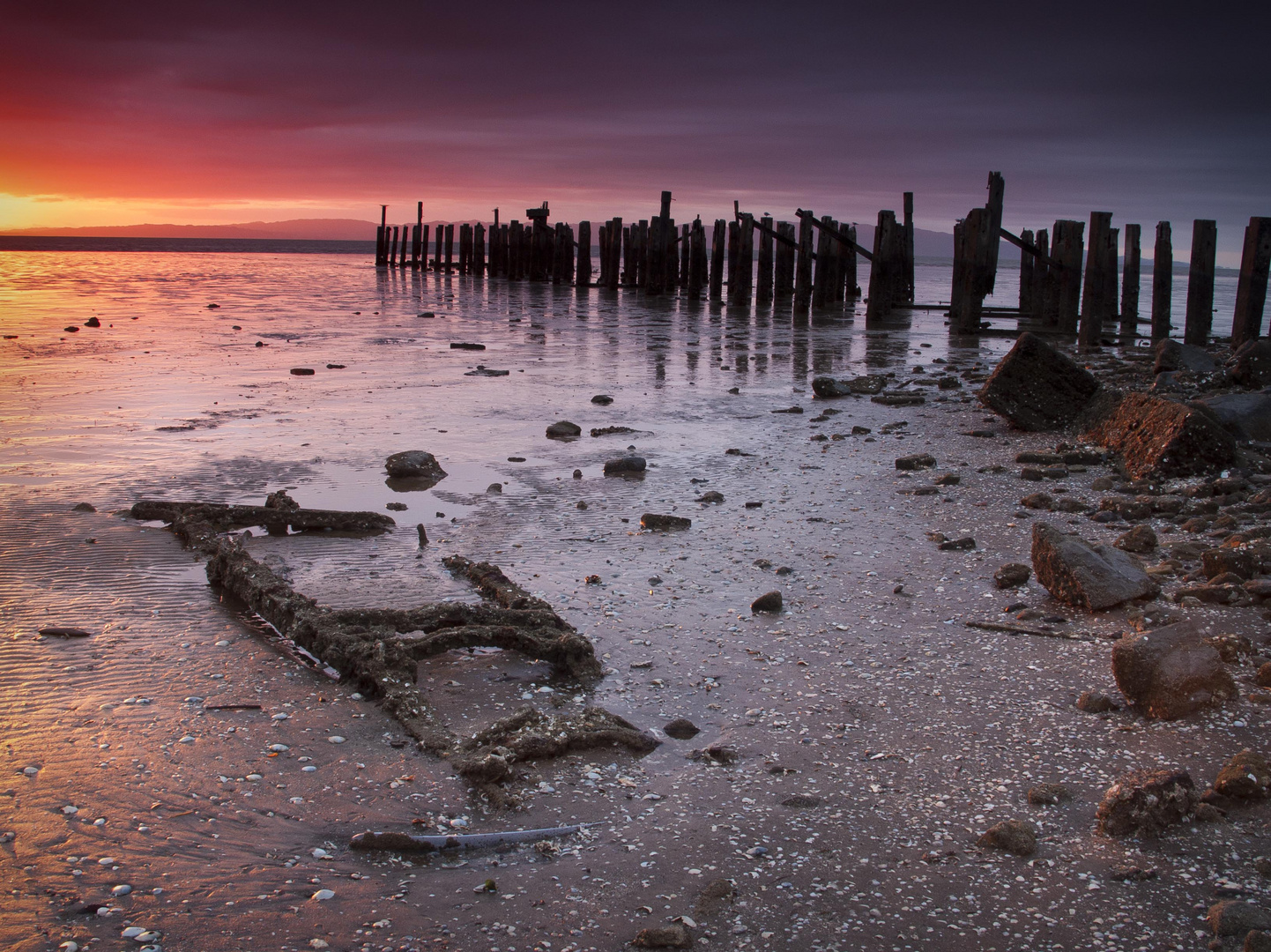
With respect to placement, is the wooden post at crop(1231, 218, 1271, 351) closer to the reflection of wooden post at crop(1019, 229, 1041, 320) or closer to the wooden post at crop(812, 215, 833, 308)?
the reflection of wooden post at crop(1019, 229, 1041, 320)

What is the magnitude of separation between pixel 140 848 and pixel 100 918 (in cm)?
34

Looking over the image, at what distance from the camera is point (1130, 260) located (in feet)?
58.7

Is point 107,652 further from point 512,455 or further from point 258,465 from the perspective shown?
point 512,455

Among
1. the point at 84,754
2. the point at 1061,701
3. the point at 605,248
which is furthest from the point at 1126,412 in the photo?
the point at 605,248

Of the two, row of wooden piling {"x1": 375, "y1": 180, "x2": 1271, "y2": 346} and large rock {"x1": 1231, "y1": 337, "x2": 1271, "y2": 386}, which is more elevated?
row of wooden piling {"x1": 375, "y1": 180, "x2": 1271, "y2": 346}

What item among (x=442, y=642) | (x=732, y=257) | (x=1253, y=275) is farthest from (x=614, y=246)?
(x=442, y=642)

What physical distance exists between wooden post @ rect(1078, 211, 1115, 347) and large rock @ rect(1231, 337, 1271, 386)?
5.32 metres

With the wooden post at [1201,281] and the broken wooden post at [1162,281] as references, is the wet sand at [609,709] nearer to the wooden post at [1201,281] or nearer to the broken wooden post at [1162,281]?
the wooden post at [1201,281]

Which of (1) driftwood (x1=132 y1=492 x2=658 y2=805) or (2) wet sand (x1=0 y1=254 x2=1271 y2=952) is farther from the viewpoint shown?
(1) driftwood (x1=132 y1=492 x2=658 y2=805)

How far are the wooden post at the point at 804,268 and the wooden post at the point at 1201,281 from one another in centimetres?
1026

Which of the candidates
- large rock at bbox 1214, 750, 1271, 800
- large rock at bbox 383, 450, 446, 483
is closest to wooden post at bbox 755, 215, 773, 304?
large rock at bbox 383, 450, 446, 483

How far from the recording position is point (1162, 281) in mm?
17594

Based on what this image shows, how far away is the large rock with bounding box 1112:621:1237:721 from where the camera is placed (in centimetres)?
369

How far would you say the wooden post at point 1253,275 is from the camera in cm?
1395
